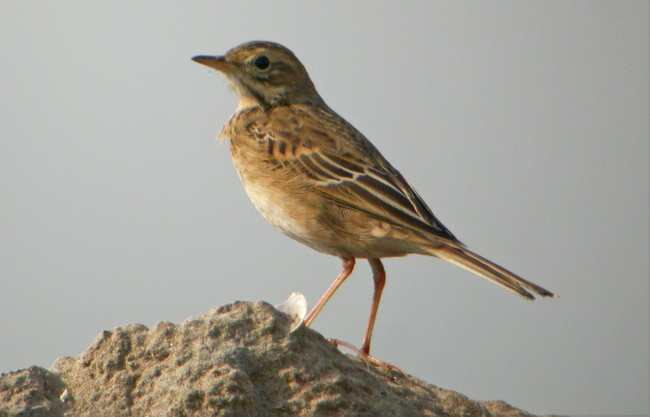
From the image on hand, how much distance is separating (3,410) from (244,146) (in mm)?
3029

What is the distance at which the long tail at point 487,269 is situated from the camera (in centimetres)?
475

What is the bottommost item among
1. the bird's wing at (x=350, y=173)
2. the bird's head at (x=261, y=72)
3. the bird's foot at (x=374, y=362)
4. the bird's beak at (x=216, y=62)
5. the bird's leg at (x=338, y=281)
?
the bird's foot at (x=374, y=362)

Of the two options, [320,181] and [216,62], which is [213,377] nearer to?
[320,181]

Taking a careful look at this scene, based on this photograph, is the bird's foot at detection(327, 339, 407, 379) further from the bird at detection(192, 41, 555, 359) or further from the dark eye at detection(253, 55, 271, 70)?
the dark eye at detection(253, 55, 271, 70)

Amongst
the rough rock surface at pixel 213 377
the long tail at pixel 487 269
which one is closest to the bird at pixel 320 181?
the long tail at pixel 487 269

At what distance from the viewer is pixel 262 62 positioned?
6.70m

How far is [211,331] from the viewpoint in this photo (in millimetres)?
4566

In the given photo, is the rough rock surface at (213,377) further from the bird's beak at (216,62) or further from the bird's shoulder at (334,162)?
the bird's beak at (216,62)

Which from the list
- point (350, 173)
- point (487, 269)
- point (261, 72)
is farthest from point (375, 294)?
point (261, 72)

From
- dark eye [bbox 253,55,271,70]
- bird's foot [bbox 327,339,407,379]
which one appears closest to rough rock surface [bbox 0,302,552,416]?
bird's foot [bbox 327,339,407,379]

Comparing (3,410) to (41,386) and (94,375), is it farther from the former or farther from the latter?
(94,375)

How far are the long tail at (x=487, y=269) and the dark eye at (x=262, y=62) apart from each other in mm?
2504

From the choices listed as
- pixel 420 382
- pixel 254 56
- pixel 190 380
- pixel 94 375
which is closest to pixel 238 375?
pixel 190 380

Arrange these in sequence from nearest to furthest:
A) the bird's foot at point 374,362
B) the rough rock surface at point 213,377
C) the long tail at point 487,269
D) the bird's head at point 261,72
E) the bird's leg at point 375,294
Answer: the rough rock surface at point 213,377 → the long tail at point 487,269 → the bird's foot at point 374,362 → the bird's leg at point 375,294 → the bird's head at point 261,72
